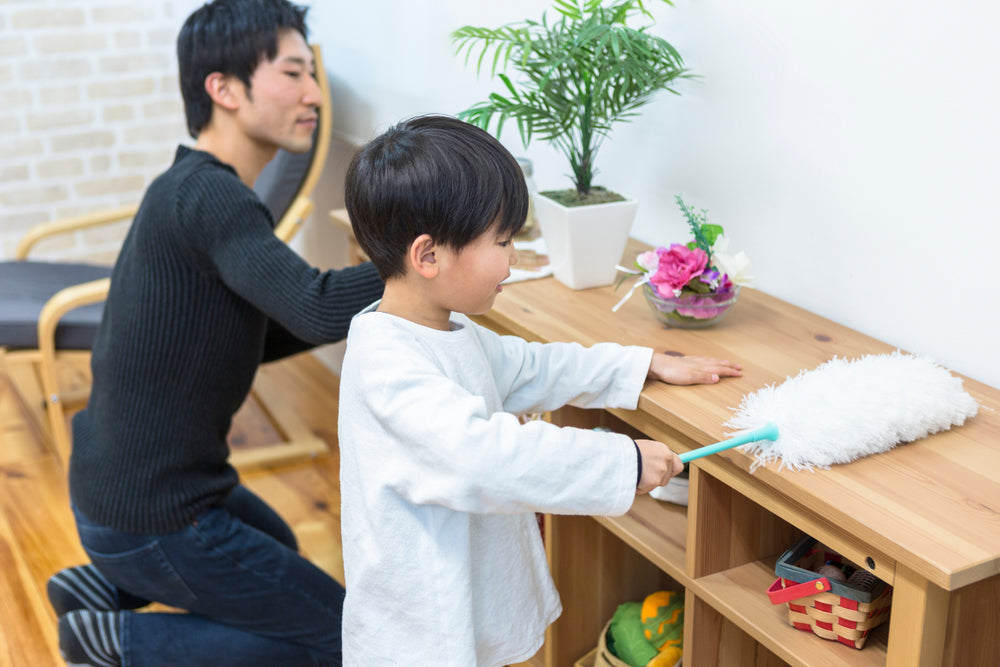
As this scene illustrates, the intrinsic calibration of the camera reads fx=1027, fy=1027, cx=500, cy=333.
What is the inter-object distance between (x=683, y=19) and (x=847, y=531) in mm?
861

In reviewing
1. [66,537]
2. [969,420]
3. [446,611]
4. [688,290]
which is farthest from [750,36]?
[66,537]

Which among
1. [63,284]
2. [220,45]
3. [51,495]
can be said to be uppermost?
[220,45]

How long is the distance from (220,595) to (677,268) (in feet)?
2.72

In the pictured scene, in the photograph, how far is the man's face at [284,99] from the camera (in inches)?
64.4

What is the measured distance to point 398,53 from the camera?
2.30m

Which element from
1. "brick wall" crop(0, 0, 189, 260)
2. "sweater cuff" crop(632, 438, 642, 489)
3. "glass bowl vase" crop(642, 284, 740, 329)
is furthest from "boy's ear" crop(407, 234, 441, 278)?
"brick wall" crop(0, 0, 189, 260)

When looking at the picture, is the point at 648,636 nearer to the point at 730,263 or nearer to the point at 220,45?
the point at 730,263

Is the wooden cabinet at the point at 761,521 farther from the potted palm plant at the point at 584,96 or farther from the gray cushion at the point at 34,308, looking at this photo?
the gray cushion at the point at 34,308

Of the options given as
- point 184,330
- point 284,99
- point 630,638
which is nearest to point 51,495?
point 184,330

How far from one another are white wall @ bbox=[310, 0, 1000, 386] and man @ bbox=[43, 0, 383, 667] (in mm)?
530

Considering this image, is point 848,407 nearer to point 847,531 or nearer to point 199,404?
point 847,531

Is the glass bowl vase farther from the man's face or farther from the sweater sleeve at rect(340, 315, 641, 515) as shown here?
the man's face

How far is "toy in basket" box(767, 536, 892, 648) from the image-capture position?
3.41ft

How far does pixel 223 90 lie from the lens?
163cm
